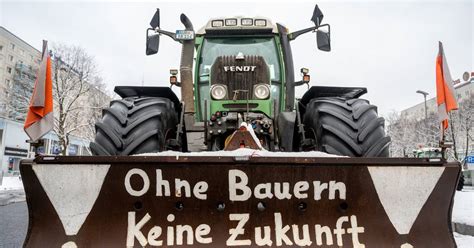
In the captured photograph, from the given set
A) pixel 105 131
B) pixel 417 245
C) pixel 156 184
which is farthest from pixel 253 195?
pixel 105 131

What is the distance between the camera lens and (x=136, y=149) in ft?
11.2

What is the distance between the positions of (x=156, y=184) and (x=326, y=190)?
3.51ft

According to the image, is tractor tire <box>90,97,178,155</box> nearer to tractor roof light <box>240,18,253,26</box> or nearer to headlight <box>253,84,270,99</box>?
headlight <box>253,84,270,99</box>

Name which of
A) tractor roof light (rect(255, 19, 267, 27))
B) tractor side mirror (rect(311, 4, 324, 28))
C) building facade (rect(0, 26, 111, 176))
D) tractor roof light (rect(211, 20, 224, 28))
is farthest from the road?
building facade (rect(0, 26, 111, 176))

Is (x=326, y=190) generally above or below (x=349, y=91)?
below

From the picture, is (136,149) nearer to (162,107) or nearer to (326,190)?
(162,107)

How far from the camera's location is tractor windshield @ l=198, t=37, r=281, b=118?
16.4ft

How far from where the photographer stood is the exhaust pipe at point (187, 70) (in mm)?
4781

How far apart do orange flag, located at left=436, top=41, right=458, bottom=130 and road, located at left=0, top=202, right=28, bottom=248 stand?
516 centimetres

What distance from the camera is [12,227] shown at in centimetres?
663

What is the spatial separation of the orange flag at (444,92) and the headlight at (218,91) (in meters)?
2.40

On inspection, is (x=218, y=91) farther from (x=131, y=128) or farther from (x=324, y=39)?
(x=324, y=39)

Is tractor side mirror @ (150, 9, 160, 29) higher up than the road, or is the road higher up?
tractor side mirror @ (150, 9, 160, 29)

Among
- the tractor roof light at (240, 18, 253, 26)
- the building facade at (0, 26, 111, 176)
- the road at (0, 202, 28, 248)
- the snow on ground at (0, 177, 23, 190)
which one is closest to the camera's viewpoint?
the tractor roof light at (240, 18, 253, 26)
